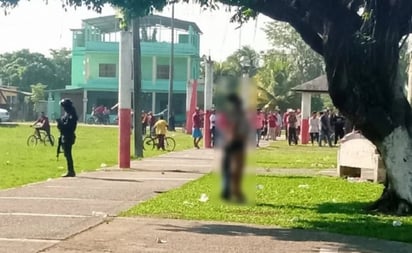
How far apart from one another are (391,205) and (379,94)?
1.88 meters

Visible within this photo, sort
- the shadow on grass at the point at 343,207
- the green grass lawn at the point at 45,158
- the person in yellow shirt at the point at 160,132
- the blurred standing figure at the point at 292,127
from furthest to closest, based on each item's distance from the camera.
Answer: the blurred standing figure at the point at 292,127 → the person in yellow shirt at the point at 160,132 → the green grass lawn at the point at 45,158 → the shadow on grass at the point at 343,207

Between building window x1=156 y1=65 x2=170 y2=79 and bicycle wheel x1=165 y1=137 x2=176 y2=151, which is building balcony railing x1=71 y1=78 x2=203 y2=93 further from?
bicycle wheel x1=165 y1=137 x2=176 y2=151

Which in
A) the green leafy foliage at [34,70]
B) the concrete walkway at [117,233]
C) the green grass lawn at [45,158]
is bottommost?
the green grass lawn at [45,158]

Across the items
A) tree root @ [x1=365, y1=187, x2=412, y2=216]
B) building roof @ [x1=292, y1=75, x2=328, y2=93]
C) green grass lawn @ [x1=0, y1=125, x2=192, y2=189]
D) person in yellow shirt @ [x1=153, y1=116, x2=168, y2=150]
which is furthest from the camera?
building roof @ [x1=292, y1=75, x2=328, y2=93]

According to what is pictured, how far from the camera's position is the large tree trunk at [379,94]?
13789 mm

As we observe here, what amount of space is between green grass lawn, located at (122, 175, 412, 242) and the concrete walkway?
463 mm

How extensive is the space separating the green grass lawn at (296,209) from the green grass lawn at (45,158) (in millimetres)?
4911

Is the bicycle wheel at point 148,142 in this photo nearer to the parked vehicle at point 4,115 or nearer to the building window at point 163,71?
the building window at point 163,71

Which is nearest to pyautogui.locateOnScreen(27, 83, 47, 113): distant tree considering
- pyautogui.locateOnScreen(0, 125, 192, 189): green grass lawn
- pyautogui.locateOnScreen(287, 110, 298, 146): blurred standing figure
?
pyautogui.locateOnScreen(0, 125, 192, 189): green grass lawn

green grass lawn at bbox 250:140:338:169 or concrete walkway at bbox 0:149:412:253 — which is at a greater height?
concrete walkway at bbox 0:149:412:253

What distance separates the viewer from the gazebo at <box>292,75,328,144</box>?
131 feet

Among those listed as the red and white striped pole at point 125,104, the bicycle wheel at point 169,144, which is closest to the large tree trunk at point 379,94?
the red and white striped pole at point 125,104

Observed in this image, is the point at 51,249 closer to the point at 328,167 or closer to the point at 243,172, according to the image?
the point at 243,172

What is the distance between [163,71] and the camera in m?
37.2
